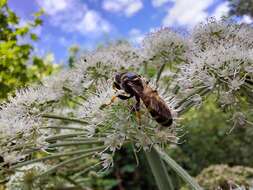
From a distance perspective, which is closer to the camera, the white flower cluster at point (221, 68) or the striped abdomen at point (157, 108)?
the striped abdomen at point (157, 108)

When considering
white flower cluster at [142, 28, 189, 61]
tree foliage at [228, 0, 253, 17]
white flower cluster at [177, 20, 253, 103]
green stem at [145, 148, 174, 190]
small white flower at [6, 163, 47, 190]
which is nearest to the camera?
white flower cluster at [177, 20, 253, 103]

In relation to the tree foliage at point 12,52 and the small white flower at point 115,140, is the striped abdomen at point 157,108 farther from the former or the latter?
the tree foliage at point 12,52

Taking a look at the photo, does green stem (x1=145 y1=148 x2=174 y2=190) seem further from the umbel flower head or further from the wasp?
the wasp

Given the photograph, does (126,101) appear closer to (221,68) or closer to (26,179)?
(221,68)

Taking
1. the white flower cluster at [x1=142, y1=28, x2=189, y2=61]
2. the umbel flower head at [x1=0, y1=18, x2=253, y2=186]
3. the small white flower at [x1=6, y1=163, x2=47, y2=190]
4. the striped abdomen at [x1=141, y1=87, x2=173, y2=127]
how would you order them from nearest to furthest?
the striped abdomen at [x1=141, y1=87, x2=173, y2=127], the umbel flower head at [x1=0, y1=18, x2=253, y2=186], the small white flower at [x1=6, y1=163, x2=47, y2=190], the white flower cluster at [x1=142, y1=28, x2=189, y2=61]

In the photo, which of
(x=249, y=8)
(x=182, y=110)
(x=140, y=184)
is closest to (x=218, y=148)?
(x=140, y=184)

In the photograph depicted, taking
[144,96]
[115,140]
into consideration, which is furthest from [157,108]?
[115,140]

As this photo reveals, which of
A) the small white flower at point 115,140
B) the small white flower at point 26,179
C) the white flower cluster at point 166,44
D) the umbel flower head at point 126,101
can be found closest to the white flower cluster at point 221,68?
the umbel flower head at point 126,101

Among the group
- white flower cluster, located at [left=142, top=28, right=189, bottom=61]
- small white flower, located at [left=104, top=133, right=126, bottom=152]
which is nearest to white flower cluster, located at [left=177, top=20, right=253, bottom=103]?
white flower cluster, located at [left=142, top=28, right=189, bottom=61]
